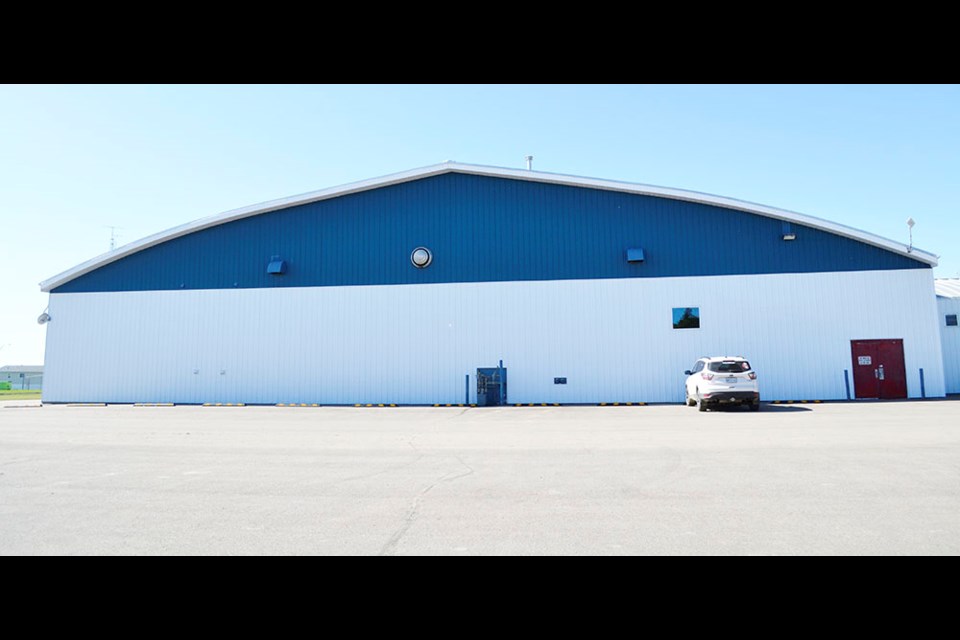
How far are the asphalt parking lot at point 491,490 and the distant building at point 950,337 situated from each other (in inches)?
586

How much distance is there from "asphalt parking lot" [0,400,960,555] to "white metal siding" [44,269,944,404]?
882 cm

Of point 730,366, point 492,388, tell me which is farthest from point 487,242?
point 730,366

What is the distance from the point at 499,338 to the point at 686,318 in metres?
7.25

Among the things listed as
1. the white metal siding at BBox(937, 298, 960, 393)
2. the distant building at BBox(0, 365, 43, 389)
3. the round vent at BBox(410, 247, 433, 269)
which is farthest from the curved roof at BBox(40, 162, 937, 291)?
the distant building at BBox(0, 365, 43, 389)

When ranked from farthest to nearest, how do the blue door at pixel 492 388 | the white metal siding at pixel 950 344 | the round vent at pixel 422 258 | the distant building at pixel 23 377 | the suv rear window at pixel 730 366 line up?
1. the distant building at pixel 23 377
2. the white metal siding at pixel 950 344
3. the round vent at pixel 422 258
4. the blue door at pixel 492 388
5. the suv rear window at pixel 730 366

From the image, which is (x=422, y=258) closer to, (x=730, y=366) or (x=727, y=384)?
(x=730, y=366)

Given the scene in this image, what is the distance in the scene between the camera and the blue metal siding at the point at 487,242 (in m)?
22.4

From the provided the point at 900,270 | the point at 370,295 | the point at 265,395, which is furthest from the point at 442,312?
the point at 900,270

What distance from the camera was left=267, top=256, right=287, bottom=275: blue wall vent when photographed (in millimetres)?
24062

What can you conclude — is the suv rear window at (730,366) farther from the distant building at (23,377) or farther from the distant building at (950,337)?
the distant building at (23,377)

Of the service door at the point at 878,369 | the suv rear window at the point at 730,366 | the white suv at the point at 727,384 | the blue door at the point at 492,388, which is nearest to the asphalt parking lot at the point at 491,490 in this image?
the white suv at the point at 727,384

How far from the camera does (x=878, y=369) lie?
21672 millimetres

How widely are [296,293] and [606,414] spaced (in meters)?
13.8
